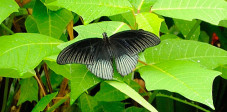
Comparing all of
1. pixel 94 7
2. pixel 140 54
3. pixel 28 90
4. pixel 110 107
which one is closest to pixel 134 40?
pixel 140 54

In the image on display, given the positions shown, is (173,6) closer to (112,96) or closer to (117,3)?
(117,3)

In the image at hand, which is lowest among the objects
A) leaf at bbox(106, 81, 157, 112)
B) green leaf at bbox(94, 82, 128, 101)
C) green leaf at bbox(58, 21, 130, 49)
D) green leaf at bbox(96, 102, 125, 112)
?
green leaf at bbox(96, 102, 125, 112)

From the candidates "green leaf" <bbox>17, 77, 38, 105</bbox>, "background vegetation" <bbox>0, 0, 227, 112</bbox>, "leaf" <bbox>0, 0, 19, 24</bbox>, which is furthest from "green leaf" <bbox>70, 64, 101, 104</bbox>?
"green leaf" <bbox>17, 77, 38, 105</bbox>

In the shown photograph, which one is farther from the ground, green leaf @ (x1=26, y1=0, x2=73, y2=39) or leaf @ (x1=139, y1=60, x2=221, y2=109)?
green leaf @ (x1=26, y1=0, x2=73, y2=39)

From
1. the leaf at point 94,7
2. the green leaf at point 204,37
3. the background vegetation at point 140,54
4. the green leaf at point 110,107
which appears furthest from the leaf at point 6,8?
the green leaf at point 204,37

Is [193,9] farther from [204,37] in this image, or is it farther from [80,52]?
[204,37]

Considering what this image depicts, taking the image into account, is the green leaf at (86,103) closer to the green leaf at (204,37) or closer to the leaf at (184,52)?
the leaf at (184,52)

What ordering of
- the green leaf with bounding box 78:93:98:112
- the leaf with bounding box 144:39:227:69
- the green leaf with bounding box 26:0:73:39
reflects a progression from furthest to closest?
the green leaf with bounding box 78:93:98:112 < the green leaf with bounding box 26:0:73:39 < the leaf with bounding box 144:39:227:69

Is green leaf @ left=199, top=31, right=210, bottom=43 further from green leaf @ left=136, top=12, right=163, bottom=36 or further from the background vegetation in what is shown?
green leaf @ left=136, top=12, right=163, bottom=36
